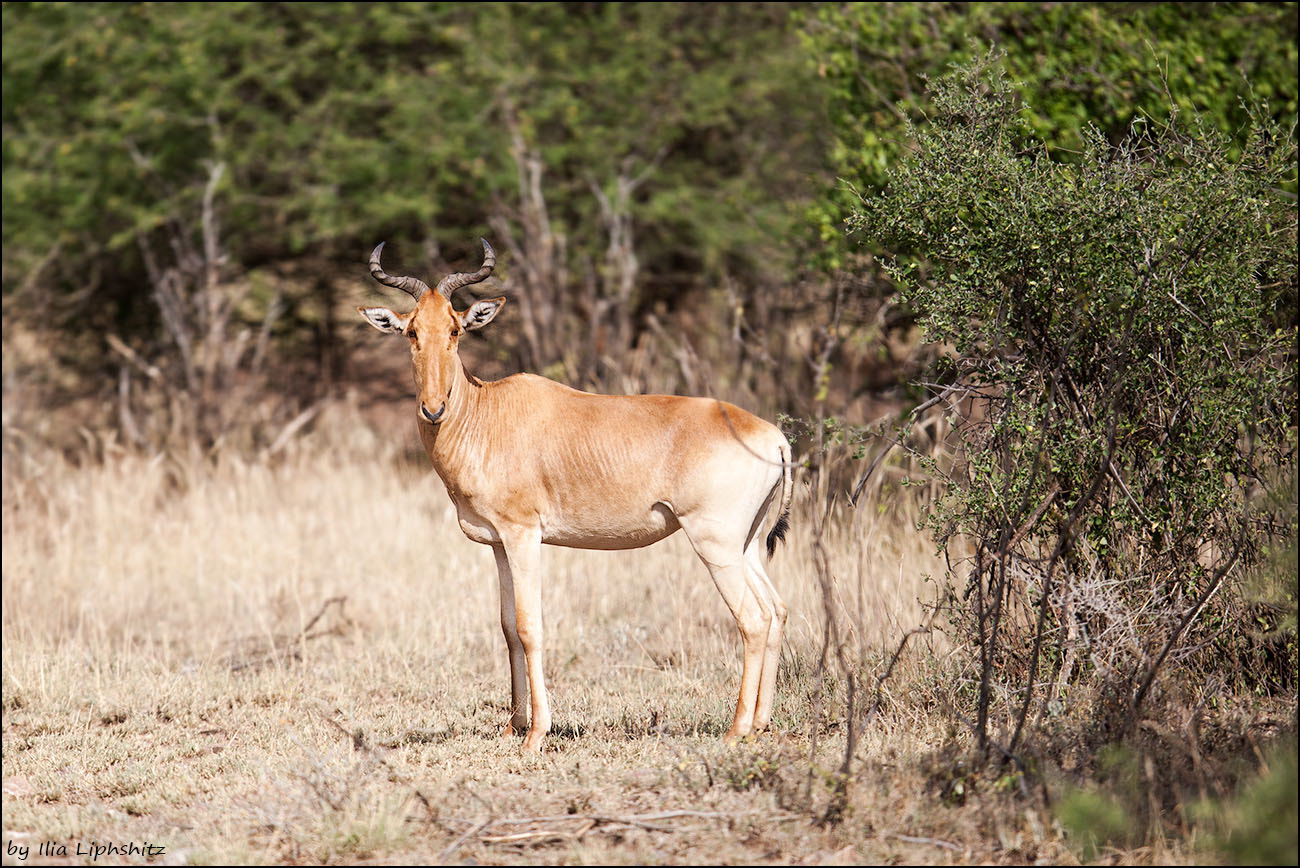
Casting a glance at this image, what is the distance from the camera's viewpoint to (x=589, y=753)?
6.65 meters

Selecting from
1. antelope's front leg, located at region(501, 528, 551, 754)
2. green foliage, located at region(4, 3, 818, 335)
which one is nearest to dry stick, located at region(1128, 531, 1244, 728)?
antelope's front leg, located at region(501, 528, 551, 754)

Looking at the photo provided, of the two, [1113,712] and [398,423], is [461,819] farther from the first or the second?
[398,423]

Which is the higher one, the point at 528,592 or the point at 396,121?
the point at 396,121

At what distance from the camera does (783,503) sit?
6922mm

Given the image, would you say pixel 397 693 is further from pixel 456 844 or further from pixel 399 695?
pixel 456 844

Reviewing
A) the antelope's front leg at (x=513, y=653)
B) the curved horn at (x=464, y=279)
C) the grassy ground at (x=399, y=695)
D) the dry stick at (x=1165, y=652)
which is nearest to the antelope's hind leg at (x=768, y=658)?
the grassy ground at (x=399, y=695)

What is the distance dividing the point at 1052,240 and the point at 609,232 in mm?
10914

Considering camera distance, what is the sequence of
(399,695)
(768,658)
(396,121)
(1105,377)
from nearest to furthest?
(768,658) < (1105,377) < (399,695) < (396,121)

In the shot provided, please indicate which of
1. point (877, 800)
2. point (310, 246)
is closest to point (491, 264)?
point (877, 800)

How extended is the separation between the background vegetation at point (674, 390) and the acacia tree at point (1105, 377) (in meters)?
0.03

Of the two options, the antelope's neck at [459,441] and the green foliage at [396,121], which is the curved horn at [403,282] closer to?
the antelope's neck at [459,441]

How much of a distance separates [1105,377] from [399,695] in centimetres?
475

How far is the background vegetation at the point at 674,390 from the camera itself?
582 cm

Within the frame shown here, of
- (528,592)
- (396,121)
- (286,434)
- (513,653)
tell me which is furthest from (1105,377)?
(396,121)
